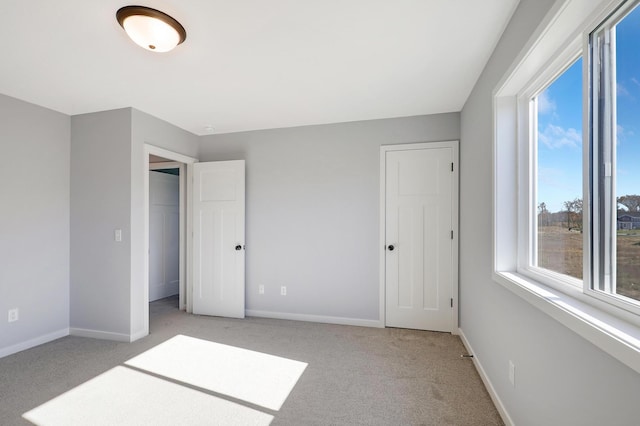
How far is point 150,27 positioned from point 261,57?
0.74 meters

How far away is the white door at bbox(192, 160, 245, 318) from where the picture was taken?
396cm

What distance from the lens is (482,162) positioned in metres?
2.41

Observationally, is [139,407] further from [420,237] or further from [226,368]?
[420,237]

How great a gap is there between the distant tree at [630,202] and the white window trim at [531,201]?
344 mm

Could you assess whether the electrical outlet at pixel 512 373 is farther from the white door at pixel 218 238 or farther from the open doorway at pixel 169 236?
the open doorway at pixel 169 236

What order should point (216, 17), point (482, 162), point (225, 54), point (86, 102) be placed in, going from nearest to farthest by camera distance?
point (216, 17)
point (225, 54)
point (482, 162)
point (86, 102)

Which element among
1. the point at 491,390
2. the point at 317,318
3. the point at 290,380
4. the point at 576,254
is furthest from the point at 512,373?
the point at 317,318

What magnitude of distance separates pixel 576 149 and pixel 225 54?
219 cm

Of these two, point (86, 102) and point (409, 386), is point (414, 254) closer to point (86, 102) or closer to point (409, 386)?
point (409, 386)

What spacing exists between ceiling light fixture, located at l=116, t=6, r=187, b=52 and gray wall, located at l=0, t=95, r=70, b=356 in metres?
2.18

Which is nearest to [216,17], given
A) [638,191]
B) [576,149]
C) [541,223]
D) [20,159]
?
[576,149]

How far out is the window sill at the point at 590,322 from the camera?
842 mm

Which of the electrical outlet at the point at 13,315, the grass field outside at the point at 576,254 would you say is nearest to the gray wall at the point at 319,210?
the grass field outside at the point at 576,254

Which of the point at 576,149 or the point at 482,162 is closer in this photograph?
the point at 576,149
